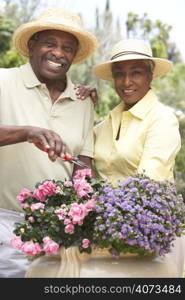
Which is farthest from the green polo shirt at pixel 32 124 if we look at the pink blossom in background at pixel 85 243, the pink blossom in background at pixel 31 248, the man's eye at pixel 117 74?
the pink blossom in background at pixel 85 243

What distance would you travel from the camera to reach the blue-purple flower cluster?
2471mm

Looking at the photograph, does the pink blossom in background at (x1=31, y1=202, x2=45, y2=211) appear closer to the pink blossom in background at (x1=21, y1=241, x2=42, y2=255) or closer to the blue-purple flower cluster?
the pink blossom in background at (x1=21, y1=241, x2=42, y2=255)

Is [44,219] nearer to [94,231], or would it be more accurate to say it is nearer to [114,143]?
[94,231]

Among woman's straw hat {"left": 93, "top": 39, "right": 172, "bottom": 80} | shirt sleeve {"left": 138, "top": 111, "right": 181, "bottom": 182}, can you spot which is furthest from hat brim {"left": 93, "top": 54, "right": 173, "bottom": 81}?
shirt sleeve {"left": 138, "top": 111, "right": 181, "bottom": 182}

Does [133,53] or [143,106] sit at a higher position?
[133,53]

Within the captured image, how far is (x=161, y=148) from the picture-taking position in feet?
10.8

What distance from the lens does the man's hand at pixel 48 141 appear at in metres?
2.84

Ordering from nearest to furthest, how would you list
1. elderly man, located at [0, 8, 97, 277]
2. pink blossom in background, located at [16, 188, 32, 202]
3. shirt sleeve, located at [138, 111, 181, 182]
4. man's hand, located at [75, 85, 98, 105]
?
pink blossom in background, located at [16, 188, 32, 202], shirt sleeve, located at [138, 111, 181, 182], elderly man, located at [0, 8, 97, 277], man's hand, located at [75, 85, 98, 105]

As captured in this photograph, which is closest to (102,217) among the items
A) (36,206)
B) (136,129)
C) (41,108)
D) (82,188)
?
(82,188)

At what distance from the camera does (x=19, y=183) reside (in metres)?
3.55

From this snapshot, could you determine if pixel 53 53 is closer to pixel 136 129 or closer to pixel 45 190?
pixel 136 129

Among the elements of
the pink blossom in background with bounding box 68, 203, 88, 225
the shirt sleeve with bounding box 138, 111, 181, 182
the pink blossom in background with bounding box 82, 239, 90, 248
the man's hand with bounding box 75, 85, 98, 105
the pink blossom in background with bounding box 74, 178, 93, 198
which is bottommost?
the pink blossom in background with bounding box 82, 239, 90, 248

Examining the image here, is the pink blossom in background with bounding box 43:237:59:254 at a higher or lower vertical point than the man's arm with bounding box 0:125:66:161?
lower

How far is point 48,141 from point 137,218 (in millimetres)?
713
